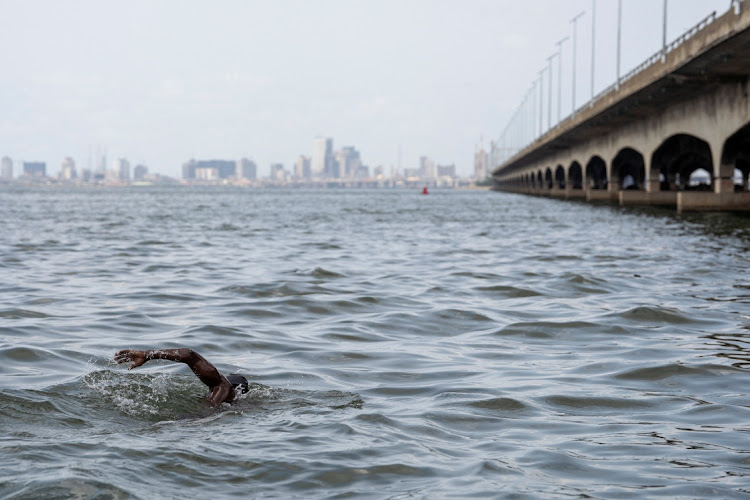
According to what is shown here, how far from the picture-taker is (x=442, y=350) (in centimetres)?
1071

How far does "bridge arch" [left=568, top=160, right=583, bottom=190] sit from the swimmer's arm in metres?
92.7

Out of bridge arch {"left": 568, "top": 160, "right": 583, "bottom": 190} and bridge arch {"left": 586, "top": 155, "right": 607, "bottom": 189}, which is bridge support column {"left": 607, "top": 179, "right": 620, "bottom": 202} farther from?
bridge arch {"left": 568, "top": 160, "right": 583, "bottom": 190}

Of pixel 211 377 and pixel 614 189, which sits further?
pixel 614 189

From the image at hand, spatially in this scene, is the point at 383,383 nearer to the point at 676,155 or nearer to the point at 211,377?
the point at 211,377

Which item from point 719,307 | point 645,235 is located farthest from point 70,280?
point 645,235

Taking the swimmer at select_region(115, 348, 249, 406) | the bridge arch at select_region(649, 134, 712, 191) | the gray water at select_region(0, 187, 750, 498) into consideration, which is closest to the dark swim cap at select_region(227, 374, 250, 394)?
the swimmer at select_region(115, 348, 249, 406)

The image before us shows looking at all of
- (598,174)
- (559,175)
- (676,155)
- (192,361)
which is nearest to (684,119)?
(676,155)

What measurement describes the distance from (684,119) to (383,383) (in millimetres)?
44383

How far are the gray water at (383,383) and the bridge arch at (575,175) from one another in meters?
81.4

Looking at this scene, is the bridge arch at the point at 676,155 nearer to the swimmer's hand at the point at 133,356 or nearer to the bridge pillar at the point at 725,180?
the bridge pillar at the point at 725,180

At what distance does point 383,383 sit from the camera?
8891 millimetres

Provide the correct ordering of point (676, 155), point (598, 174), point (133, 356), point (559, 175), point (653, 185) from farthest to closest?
point (559, 175) < point (598, 174) < point (676, 155) < point (653, 185) < point (133, 356)

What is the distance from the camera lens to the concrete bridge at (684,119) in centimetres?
3619

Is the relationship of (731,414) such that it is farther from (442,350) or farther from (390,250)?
(390,250)
